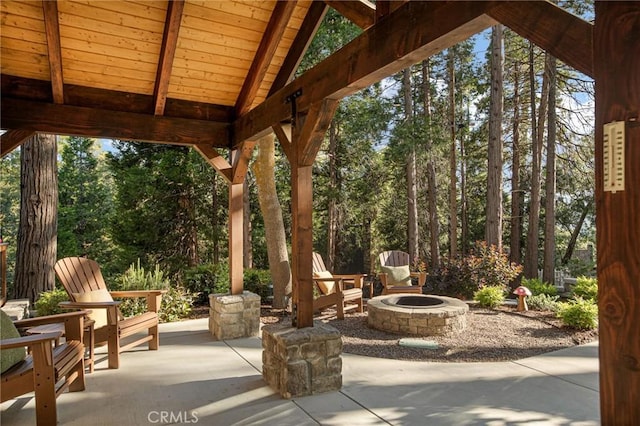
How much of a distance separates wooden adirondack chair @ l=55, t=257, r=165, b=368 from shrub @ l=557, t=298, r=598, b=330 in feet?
15.6

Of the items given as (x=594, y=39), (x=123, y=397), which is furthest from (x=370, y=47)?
(x=123, y=397)

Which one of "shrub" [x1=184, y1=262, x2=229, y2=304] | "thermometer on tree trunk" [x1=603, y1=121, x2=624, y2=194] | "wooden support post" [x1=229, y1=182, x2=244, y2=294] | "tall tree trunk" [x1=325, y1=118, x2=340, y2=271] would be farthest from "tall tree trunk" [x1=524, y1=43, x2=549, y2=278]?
"thermometer on tree trunk" [x1=603, y1=121, x2=624, y2=194]

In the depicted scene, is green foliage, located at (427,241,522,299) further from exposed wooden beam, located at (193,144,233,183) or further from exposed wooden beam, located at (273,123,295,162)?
exposed wooden beam, located at (273,123,295,162)

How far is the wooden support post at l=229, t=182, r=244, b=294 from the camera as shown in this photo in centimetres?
477

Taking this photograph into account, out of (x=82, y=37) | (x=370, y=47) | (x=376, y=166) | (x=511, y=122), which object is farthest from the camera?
(x=511, y=122)

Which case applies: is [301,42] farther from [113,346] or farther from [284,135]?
[113,346]

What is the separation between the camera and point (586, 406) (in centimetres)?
278

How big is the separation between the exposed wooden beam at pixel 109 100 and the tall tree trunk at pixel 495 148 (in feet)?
18.6

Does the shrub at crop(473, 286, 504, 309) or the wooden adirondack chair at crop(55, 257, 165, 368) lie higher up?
the wooden adirondack chair at crop(55, 257, 165, 368)

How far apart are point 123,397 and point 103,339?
A: 0.79 metres

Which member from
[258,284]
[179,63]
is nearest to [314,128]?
[179,63]

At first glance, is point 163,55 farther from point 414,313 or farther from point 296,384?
point 414,313

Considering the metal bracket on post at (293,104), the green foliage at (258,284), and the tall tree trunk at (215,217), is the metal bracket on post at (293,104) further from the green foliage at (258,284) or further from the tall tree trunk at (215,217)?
the tall tree trunk at (215,217)

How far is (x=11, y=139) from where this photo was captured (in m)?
3.80
